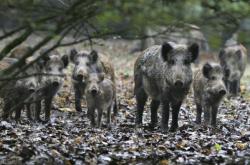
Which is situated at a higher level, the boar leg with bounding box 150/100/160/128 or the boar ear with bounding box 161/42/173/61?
the boar ear with bounding box 161/42/173/61

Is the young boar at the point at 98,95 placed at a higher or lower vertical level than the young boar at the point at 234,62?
lower

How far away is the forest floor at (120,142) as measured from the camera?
7.67 metres

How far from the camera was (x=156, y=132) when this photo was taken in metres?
10.8

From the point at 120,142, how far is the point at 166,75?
160cm

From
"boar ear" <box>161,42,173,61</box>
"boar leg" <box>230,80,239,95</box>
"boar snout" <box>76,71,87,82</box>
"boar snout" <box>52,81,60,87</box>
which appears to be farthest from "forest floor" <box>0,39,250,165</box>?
"boar leg" <box>230,80,239,95</box>

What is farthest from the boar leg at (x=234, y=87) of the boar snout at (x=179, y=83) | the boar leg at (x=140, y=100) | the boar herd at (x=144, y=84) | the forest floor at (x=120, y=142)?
the boar snout at (x=179, y=83)

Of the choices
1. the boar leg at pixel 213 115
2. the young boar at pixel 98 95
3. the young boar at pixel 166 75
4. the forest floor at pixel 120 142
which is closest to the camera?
the forest floor at pixel 120 142

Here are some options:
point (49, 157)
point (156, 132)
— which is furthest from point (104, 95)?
point (49, 157)

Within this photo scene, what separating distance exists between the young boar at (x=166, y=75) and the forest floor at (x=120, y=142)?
1.48ft

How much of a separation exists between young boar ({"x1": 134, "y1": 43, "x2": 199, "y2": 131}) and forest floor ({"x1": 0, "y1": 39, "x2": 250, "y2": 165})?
1.48 ft

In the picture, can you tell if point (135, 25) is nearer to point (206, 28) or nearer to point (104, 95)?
point (206, 28)

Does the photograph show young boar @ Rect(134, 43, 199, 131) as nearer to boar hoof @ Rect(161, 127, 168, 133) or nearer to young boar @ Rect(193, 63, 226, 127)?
boar hoof @ Rect(161, 127, 168, 133)

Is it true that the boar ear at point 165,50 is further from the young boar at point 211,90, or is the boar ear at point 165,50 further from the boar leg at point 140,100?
the boar leg at point 140,100

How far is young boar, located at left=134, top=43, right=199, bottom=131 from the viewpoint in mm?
10039
